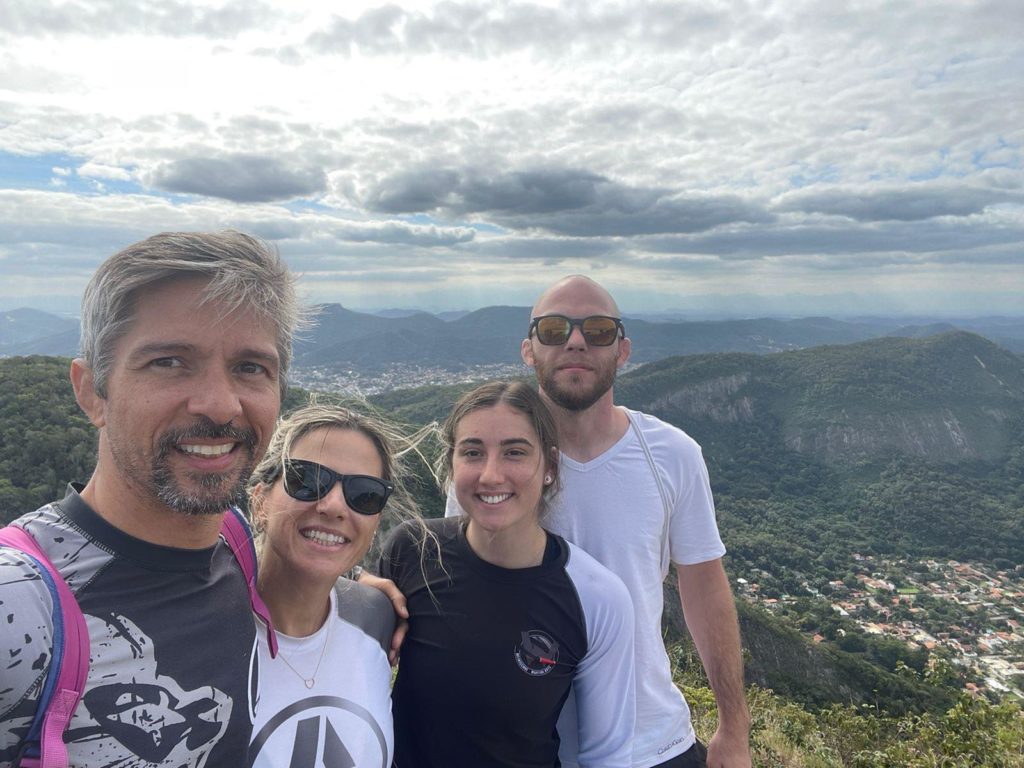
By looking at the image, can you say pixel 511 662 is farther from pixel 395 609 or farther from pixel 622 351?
pixel 622 351

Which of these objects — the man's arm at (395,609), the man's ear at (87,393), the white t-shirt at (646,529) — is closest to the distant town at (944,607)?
the white t-shirt at (646,529)

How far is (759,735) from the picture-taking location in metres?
5.47

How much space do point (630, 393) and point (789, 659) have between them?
256 feet

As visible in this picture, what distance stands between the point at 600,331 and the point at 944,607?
60635mm

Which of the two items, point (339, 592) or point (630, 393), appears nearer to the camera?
point (339, 592)

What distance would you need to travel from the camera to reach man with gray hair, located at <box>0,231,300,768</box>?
1566mm

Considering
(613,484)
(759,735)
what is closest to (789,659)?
(759,735)

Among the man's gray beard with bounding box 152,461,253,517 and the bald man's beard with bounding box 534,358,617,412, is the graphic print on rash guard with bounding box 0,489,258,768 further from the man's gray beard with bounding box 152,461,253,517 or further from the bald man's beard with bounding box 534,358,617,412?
the bald man's beard with bounding box 534,358,617,412

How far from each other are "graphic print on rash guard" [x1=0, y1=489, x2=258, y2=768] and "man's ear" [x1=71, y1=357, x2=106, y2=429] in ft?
0.84

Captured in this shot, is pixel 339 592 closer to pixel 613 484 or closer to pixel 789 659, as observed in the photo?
pixel 613 484

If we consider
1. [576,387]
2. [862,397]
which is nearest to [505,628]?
[576,387]

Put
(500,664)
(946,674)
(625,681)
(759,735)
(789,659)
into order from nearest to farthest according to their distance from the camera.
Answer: (500,664) < (625,681) < (759,735) < (946,674) < (789,659)

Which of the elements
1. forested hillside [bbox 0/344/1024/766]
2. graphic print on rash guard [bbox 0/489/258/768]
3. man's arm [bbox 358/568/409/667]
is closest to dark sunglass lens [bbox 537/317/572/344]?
forested hillside [bbox 0/344/1024/766]

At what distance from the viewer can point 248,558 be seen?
7.01 feet
